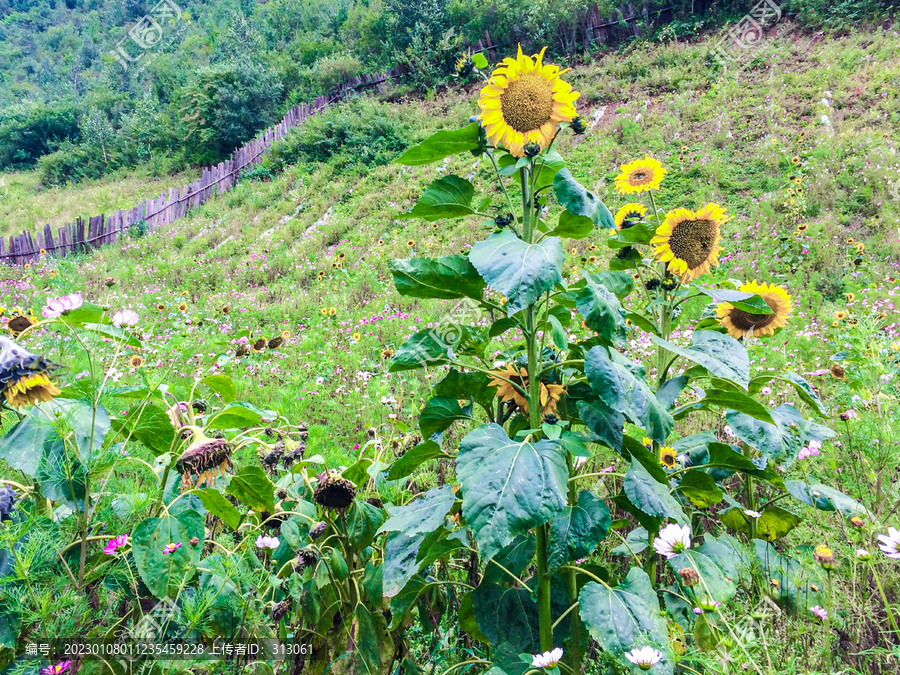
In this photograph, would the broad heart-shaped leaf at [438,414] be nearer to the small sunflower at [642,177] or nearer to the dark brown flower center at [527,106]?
the dark brown flower center at [527,106]

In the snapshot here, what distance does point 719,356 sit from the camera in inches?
47.6

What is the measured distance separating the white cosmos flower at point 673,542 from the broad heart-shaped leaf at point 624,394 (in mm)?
229

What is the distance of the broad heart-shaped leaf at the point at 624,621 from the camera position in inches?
36.9

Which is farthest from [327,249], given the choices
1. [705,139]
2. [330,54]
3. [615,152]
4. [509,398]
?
[330,54]

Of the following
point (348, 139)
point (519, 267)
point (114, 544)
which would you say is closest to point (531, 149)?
point (519, 267)

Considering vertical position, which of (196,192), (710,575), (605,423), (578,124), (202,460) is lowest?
(196,192)

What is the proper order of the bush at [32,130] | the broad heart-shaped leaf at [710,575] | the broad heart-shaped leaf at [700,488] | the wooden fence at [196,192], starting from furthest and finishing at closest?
the bush at [32,130] → the wooden fence at [196,192] → the broad heart-shaped leaf at [700,488] → the broad heart-shaped leaf at [710,575]

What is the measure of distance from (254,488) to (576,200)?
1062mm

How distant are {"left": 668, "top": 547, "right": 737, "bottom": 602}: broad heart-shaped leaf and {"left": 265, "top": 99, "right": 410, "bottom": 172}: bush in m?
12.8

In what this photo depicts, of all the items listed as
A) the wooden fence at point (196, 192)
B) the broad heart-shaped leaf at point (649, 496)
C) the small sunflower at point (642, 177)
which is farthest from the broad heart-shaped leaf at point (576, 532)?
the wooden fence at point (196, 192)

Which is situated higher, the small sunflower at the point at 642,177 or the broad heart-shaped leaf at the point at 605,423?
the small sunflower at the point at 642,177

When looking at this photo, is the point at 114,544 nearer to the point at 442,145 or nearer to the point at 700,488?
the point at 442,145

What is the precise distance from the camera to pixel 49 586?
1.00 meters

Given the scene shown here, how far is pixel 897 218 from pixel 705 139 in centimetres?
422
